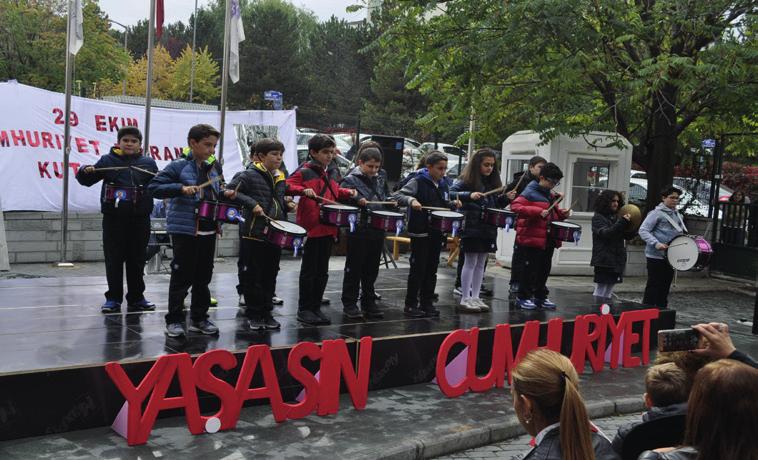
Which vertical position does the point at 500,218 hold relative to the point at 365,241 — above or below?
above

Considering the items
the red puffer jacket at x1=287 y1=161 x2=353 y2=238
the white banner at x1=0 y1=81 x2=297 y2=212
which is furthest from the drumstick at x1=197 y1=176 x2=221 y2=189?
the white banner at x1=0 y1=81 x2=297 y2=212

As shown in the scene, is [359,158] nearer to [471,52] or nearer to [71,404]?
[71,404]

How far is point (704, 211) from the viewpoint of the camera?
63.3 ft

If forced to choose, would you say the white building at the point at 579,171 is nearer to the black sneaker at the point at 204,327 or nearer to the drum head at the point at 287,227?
the drum head at the point at 287,227

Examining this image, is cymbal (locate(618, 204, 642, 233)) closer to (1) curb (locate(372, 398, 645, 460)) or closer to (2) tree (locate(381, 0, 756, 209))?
(2) tree (locate(381, 0, 756, 209))

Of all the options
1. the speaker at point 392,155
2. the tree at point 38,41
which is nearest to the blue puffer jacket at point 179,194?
the speaker at point 392,155

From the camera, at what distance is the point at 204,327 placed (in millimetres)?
7027

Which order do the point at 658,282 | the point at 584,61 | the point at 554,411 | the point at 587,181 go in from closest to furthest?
the point at 554,411 → the point at 658,282 → the point at 584,61 → the point at 587,181

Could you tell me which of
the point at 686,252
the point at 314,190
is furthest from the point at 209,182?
the point at 686,252

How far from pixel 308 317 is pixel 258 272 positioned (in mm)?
798

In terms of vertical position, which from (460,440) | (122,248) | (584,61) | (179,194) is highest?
(584,61)

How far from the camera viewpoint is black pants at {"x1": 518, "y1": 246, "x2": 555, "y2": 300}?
30.9ft

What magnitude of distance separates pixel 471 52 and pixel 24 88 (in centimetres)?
813

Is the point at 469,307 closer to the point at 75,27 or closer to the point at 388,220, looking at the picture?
the point at 388,220
